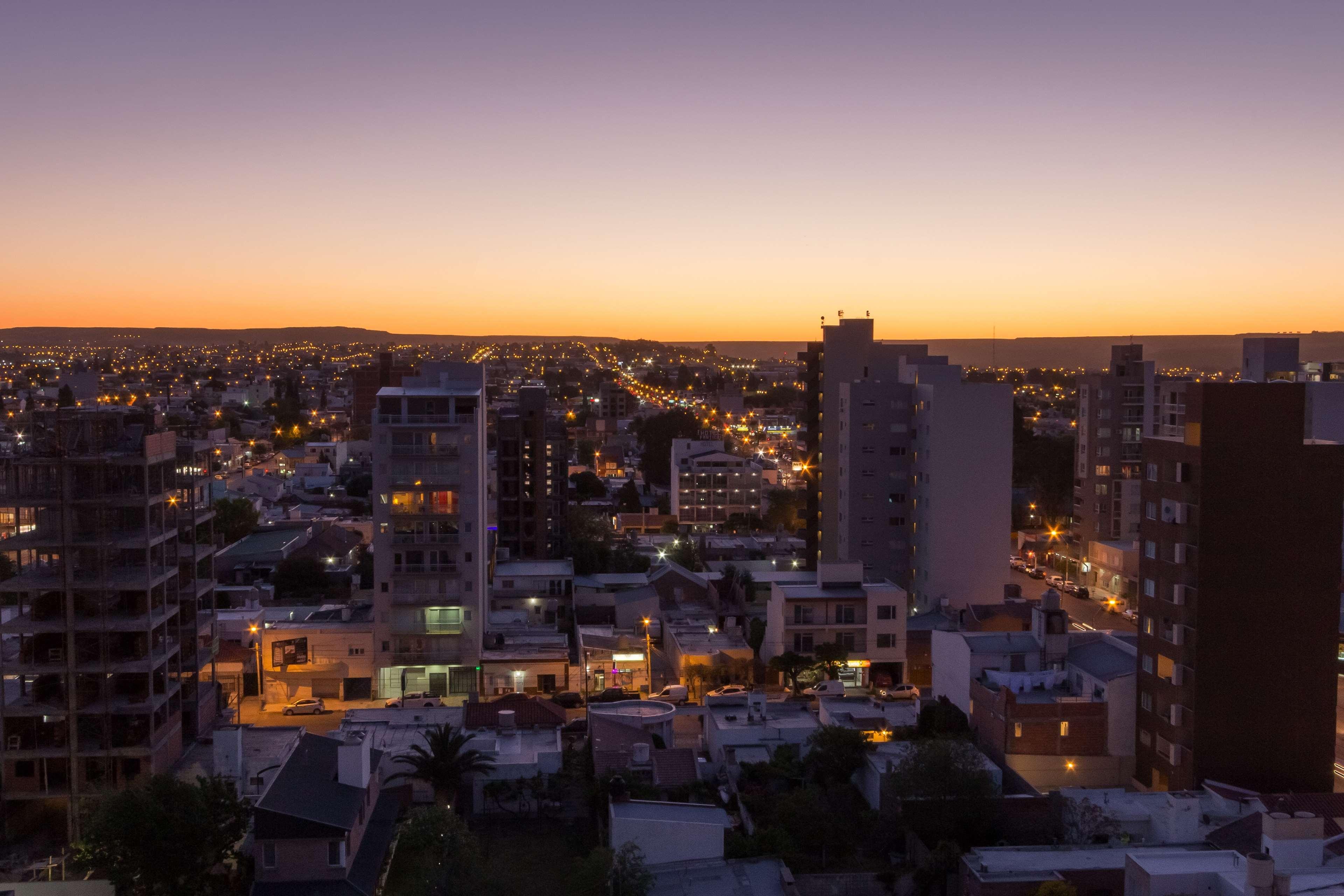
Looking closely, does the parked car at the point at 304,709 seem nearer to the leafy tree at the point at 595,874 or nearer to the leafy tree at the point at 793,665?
the leafy tree at the point at 793,665

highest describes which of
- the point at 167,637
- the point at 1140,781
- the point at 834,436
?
the point at 834,436

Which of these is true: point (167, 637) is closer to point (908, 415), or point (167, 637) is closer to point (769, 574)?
point (769, 574)

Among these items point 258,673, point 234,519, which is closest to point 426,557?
point 258,673

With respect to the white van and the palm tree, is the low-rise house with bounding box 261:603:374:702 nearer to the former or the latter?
the white van

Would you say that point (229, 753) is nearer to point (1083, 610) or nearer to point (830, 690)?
point (830, 690)

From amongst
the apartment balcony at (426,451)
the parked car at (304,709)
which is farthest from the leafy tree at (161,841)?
the apartment balcony at (426,451)

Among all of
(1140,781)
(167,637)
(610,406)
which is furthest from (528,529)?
(610,406)

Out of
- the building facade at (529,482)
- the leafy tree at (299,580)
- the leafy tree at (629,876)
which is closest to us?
the leafy tree at (629,876)
